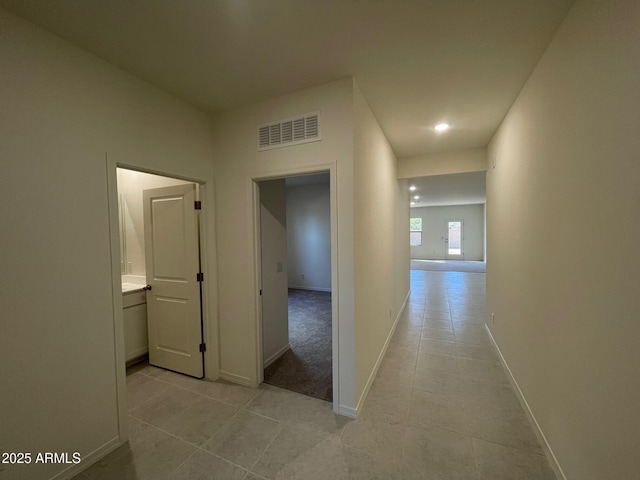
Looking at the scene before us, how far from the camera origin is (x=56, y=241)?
150 cm

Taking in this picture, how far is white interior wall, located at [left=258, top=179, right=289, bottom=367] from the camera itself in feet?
9.51

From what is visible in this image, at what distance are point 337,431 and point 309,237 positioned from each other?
5.08 m

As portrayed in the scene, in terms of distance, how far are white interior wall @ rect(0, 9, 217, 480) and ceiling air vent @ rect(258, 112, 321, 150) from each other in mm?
A: 996

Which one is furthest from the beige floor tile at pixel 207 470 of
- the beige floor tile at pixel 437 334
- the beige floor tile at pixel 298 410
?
the beige floor tile at pixel 437 334

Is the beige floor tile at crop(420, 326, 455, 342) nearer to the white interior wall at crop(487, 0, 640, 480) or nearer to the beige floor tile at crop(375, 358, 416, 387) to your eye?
the beige floor tile at crop(375, 358, 416, 387)

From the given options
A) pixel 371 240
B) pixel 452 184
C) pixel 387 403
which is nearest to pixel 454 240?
pixel 452 184

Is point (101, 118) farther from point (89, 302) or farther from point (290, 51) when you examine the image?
point (290, 51)

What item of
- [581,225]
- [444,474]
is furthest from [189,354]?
[581,225]

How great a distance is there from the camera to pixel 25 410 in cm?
137

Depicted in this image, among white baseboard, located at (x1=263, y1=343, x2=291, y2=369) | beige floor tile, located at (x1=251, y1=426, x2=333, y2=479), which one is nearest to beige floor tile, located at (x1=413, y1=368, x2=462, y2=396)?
beige floor tile, located at (x1=251, y1=426, x2=333, y2=479)

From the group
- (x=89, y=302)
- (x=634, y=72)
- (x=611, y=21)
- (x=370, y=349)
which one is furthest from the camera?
(x=370, y=349)

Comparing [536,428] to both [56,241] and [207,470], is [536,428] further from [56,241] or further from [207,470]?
[56,241]

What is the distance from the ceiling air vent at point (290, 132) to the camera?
2055 mm

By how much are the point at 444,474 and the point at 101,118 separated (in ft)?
10.6
